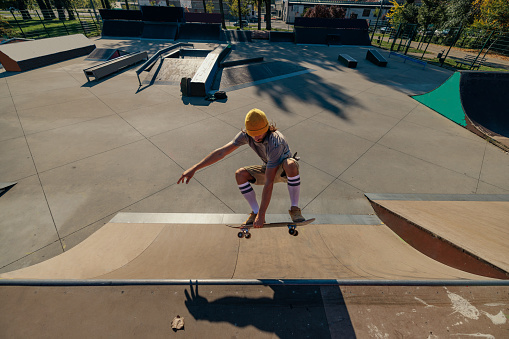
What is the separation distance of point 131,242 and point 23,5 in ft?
208

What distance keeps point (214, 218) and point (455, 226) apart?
4.60 meters

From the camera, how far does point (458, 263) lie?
2986 millimetres

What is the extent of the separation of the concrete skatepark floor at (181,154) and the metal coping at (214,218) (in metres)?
0.16

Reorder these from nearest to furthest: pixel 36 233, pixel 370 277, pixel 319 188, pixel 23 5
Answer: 1. pixel 370 277
2. pixel 36 233
3. pixel 319 188
4. pixel 23 5

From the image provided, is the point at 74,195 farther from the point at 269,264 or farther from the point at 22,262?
the point at 269,264

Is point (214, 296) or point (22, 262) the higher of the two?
point (214, 296)

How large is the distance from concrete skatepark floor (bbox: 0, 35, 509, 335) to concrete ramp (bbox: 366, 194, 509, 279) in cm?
40

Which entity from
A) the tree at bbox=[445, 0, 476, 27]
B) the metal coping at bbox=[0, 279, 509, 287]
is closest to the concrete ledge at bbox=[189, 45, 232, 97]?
the metal coping at bbox=[0, 279, 509, 287]

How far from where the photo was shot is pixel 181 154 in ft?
21.0

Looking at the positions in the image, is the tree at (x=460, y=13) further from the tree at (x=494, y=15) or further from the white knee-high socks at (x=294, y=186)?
the white knee-high socks at (x=294, y=186)

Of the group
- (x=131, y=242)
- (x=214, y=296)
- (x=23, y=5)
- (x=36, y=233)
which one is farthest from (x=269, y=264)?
(x=23, y=5)

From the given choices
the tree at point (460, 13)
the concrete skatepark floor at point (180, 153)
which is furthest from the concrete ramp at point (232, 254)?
the tree at point (460, 13)

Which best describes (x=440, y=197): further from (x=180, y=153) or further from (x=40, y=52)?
(x=40, y=52)

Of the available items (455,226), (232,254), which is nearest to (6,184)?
(232,254)
